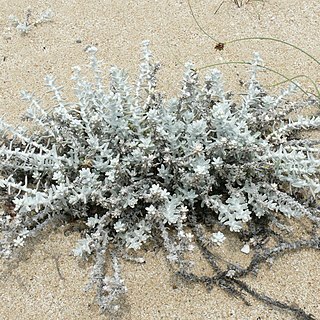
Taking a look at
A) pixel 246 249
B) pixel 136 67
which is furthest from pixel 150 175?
pixel 136 67

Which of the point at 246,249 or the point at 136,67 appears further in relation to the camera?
the point at 136,67

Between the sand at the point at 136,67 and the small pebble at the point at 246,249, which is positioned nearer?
the sand at the point at 136,67

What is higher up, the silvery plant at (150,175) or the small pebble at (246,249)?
the silvery plant at (150,175)

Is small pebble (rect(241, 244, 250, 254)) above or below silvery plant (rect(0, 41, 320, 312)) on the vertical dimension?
below

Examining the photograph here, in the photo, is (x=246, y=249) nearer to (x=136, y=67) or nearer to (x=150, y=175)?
(x=150, y=175)

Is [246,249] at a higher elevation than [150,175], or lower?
lower

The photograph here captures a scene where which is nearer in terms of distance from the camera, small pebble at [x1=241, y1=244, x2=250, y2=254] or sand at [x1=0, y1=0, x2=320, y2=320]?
sand at [x1=0, y1=0, x2=320, y2=320]
